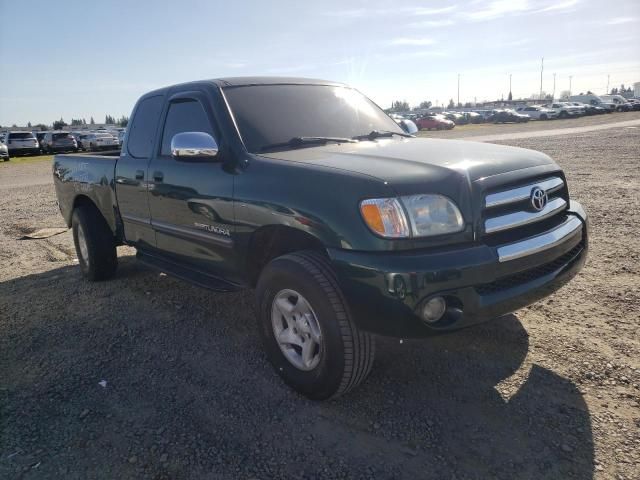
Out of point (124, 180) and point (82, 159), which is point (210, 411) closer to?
point (124, 180)

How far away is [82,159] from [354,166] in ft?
12.3

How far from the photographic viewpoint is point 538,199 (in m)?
2.94

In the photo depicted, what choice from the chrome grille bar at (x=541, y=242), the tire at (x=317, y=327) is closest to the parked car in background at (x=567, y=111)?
the chrome grille bar at (x=541, y=242)

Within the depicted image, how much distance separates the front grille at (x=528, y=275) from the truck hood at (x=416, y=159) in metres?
0.56

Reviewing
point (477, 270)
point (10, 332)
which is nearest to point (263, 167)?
point (477, 270)

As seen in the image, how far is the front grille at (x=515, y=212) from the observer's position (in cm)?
273

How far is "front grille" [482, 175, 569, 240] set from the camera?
2.73 meters

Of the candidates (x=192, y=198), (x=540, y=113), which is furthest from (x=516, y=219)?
(x=540, y=113)

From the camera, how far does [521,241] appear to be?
2783mm

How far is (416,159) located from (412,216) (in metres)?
0.55

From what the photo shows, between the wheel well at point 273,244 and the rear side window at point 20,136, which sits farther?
the rear side window at point 20,136

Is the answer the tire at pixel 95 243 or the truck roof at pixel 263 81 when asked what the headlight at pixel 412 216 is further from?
the tire at pixel 95 243

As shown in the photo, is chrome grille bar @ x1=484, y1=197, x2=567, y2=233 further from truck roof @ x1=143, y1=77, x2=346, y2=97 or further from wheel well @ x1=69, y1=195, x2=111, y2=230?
wheel well @ x1=69, y1=195, x2=111, y2=230

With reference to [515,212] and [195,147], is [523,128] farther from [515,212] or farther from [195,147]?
[195,147]
